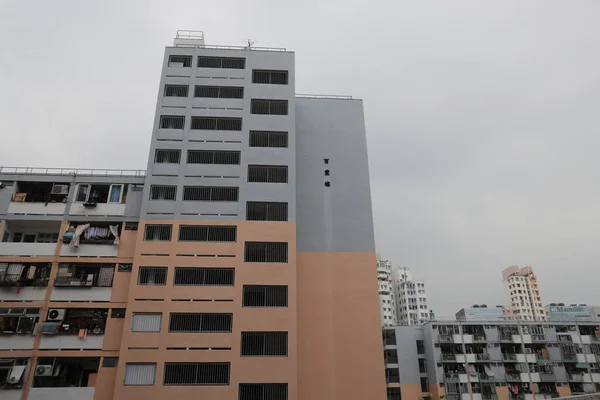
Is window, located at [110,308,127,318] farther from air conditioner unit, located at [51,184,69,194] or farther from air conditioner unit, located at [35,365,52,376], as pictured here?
air conditioner unit, located at [51,184,69,194]

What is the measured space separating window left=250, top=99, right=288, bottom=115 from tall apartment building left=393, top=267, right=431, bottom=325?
93.5 m

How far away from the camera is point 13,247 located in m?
32.6

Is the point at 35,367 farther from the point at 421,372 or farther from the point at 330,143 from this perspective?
the point at 421,372

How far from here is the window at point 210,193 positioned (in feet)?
109

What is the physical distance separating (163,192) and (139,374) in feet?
43.2

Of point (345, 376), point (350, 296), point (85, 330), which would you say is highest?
point (350, 296)

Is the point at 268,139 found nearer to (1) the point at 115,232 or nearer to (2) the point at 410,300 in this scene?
(1) the point at 115,232

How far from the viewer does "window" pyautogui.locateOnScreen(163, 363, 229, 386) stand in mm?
28047

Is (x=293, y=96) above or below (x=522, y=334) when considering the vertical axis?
above

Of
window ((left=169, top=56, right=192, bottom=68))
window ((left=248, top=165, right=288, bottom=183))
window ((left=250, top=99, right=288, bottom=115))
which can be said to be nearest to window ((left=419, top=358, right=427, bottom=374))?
window ((left=248, top=165, right=288, bottom=183))

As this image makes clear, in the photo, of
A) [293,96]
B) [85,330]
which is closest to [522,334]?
[293,96]

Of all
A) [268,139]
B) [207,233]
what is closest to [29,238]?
[207,233]

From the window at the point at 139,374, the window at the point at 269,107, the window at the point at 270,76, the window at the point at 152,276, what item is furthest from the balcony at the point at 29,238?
the window at the point at 270,76

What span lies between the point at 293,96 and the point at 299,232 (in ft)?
38.5
